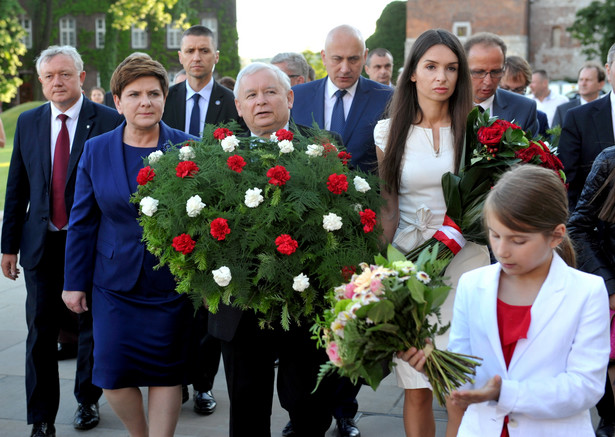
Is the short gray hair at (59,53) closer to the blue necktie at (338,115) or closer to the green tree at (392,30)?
the blue necktie at (338,115)

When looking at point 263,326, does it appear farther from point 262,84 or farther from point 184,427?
point 184,427

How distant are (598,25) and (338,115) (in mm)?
47424

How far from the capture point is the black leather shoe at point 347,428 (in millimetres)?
5184

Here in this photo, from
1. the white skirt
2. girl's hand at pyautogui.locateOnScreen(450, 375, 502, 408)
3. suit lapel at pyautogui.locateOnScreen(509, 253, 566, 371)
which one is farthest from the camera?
the white skirt

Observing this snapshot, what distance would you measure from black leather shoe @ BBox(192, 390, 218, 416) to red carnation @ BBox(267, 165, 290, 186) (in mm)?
2546

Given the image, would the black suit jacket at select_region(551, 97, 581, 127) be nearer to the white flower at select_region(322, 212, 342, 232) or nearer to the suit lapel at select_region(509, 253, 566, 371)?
the white flower at select_region(322, 212, 342, 232)

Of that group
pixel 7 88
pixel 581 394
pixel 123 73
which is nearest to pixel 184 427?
pixel 123 73

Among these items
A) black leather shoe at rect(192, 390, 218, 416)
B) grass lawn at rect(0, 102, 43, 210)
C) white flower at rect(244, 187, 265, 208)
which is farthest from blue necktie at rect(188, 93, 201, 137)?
grass lawn at rect(0, 102, 43, 210)

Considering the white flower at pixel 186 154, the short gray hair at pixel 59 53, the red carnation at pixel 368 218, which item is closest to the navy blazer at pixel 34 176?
the short gray hair at pixel 59 53

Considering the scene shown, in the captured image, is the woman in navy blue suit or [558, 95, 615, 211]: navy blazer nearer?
the woman in navy blue suit

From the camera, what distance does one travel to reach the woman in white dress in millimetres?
4250

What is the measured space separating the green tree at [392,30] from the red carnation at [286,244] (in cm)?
6117

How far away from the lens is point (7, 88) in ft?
130

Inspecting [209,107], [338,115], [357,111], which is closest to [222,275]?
[357,111]
